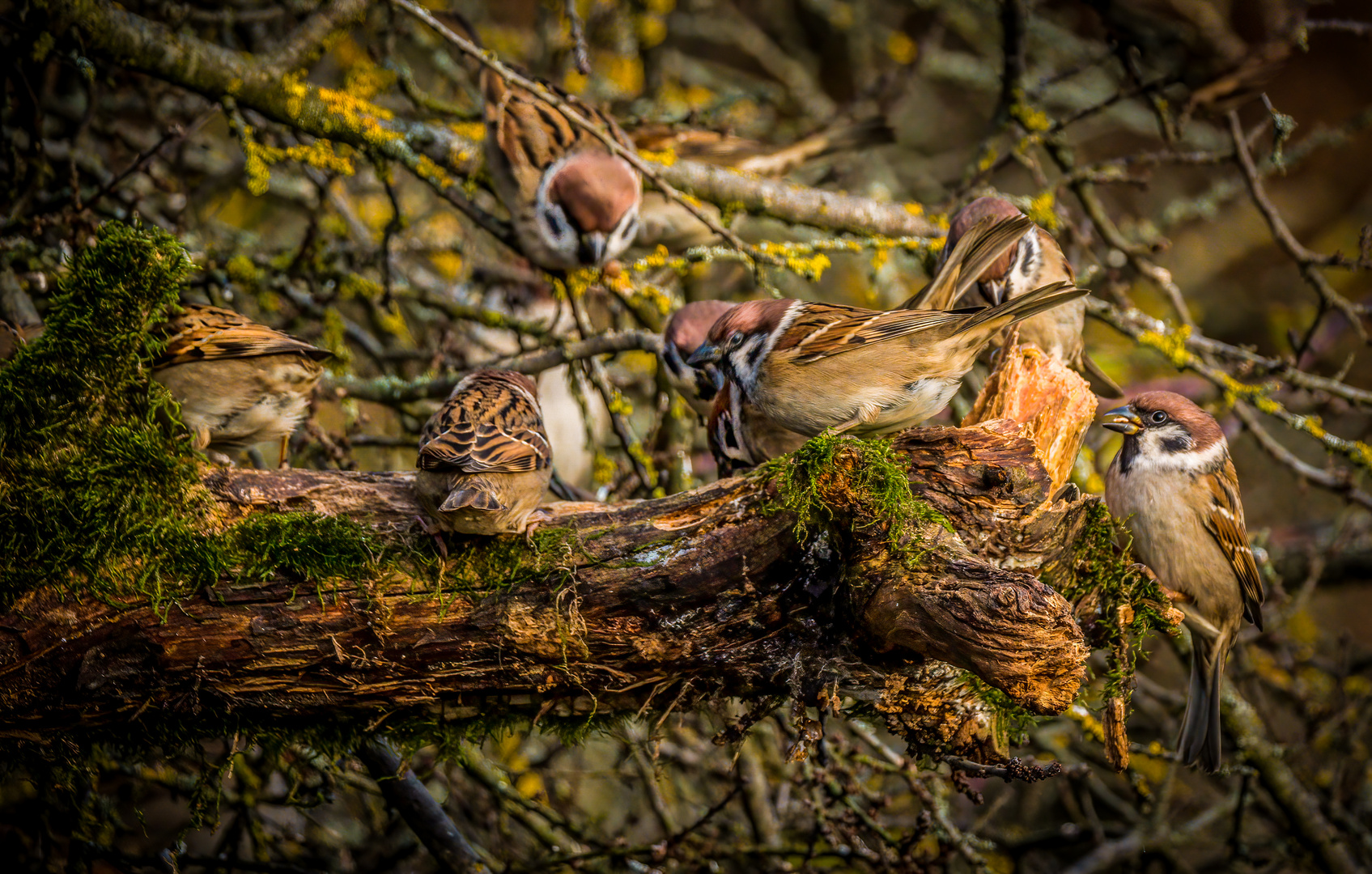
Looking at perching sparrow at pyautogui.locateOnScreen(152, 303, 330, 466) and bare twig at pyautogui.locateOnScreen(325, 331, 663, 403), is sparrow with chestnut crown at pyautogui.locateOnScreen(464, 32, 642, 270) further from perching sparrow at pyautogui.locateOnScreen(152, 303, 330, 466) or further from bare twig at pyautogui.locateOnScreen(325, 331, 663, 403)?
perching sparrow at pyautogui.locateOnScreen(152, 303, 330, 466)

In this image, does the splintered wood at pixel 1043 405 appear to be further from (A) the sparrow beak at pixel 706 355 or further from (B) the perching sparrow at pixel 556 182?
(B) the perching sparrow at pixel 556 182

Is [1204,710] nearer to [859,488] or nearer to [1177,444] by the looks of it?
[1177,444]

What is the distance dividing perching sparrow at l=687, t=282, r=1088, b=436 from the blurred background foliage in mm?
641

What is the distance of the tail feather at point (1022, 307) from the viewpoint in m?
2.68

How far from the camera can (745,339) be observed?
3.32 m

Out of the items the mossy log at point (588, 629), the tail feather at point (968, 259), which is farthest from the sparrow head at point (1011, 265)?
the mossy log at point (588, 629)

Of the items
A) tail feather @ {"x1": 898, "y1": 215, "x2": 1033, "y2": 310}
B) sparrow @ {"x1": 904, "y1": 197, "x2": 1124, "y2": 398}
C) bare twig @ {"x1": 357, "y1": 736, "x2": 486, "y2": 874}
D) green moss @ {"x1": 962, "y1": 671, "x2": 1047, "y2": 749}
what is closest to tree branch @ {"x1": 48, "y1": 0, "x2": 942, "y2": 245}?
sparrow @ {"x1": 904, "y1": 197, "x2": 1124, "y2": 398}

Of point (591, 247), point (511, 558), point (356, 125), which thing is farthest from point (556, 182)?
point (511, 558)

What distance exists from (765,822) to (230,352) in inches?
110

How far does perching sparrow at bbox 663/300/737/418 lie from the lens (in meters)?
3.87

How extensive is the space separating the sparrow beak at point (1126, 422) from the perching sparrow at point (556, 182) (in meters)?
2.20

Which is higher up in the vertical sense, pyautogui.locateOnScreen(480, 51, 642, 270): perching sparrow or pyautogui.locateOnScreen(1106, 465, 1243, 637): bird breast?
pyautogui.locateOnScreen(480, 51, 642, 270): perching sparrow

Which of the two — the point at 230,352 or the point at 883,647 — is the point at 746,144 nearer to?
the point at 230,352

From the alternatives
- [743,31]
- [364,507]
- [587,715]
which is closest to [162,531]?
[364,507]
